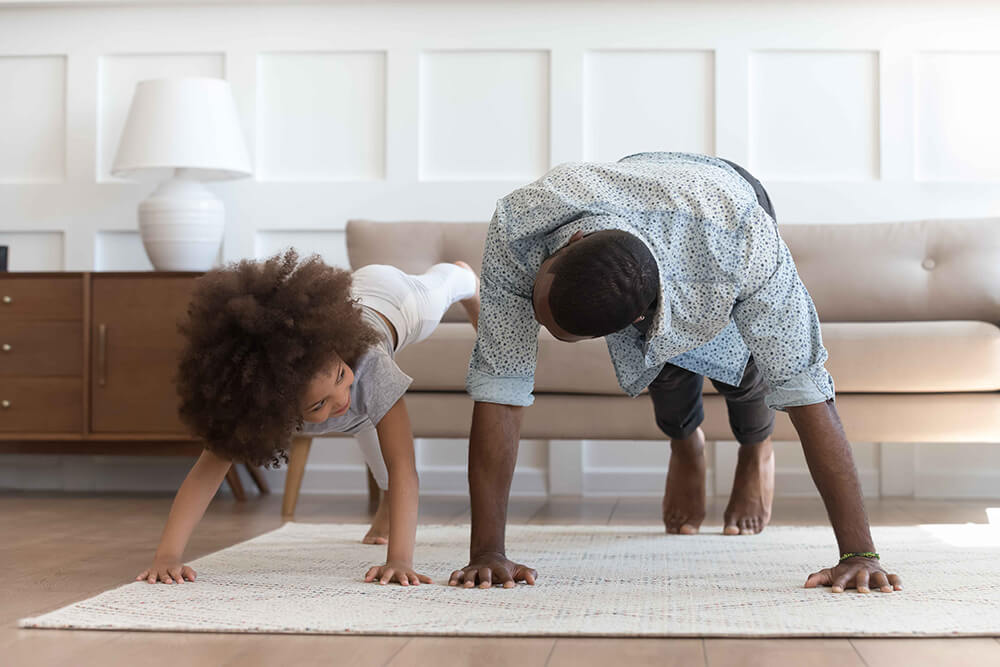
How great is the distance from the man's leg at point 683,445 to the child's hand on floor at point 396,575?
683 mm

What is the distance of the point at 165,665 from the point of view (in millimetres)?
1118

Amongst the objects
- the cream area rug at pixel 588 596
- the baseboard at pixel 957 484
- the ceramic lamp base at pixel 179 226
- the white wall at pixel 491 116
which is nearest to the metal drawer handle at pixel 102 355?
the ceramic lamp base at pixel 179 226

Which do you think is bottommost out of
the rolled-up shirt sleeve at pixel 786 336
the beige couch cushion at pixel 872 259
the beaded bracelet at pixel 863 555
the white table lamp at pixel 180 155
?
the beaded bracelet at pixel 863 555

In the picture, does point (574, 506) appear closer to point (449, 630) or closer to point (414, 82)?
point (414, 82)

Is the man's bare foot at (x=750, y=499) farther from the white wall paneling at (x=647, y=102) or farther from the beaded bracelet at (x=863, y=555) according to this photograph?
the white wall paneling at (x=647, y=102)

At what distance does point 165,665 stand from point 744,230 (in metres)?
0.93

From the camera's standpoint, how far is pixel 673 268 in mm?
1451

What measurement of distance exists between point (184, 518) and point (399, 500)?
1.10 feet

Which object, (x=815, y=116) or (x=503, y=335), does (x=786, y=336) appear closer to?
(x=503, y=335)

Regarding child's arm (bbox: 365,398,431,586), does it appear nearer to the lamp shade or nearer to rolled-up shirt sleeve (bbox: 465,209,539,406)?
rolled-up shirt sleeve (bbox: 465,209,539,406)

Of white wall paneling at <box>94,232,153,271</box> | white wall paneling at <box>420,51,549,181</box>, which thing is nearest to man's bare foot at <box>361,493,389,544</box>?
white wall paneling at <box>420,51,549,181</box>

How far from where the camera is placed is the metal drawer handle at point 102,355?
309 centimetres

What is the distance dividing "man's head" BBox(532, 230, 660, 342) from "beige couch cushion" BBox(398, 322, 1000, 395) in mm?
1332

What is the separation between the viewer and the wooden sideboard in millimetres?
3080
